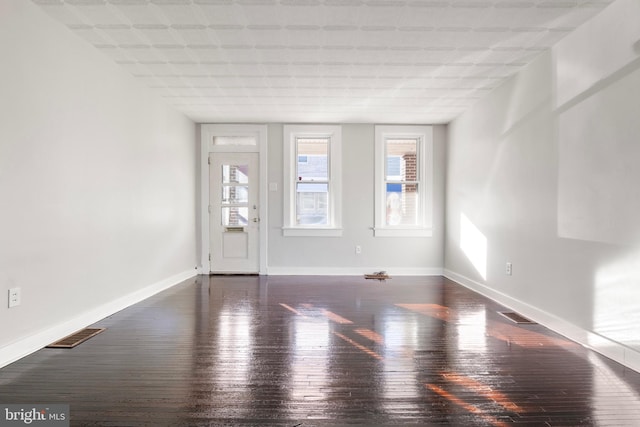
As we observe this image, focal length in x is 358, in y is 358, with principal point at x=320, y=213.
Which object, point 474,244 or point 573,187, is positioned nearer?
point 573,187

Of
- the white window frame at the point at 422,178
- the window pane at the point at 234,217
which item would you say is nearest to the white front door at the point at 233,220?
the window pane at the point at 234,217

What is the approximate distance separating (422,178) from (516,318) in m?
2.93

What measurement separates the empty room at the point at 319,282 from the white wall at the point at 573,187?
18 millimetres

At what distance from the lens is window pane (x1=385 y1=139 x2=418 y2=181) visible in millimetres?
5906

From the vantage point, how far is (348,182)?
577 cm

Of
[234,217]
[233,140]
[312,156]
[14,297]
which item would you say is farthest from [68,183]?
[312,156]

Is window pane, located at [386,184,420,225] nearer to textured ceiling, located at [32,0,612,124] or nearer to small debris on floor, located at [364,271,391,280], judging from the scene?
small debris on floor, located at [364,271,391,280]

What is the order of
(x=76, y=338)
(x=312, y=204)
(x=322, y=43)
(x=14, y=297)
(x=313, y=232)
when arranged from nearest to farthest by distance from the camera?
(x=14, y=297), (x=76, y=338), (x=322, y=43), (x=313, y=232), (x=312, y=204)

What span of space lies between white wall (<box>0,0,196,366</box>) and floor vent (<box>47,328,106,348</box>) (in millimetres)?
Answer: 74

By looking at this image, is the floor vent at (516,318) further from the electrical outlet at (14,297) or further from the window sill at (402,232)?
the electrical outlet at (14,297)

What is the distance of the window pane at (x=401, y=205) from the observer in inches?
233

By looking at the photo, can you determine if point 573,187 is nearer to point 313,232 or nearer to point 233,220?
point 313,232

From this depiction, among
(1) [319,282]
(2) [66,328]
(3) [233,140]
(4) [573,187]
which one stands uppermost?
(3) [233,140]

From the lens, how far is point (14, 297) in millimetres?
2352
